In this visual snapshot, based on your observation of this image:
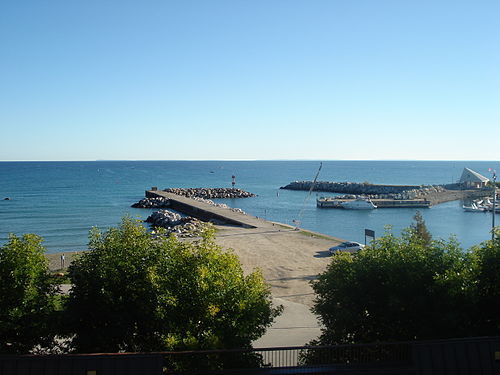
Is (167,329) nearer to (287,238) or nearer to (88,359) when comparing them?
(88,359)

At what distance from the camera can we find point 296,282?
2333 cm

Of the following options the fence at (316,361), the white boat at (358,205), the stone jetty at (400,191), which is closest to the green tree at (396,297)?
the fence at (316,361)

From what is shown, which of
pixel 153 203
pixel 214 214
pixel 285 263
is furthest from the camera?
pixel 153 203

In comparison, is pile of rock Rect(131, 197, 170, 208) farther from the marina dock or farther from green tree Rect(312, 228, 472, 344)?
green tree Rect(312, 228, 472, 344)

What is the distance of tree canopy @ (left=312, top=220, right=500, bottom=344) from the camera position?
1062cm

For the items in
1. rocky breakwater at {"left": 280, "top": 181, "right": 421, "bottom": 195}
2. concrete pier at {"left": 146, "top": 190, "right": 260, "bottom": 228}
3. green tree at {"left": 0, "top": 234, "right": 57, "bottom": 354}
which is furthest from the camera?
rocky breakwater at {"left": 280, "top": 181, "right": 421, "bottom": 195}

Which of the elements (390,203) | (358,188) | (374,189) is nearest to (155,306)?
(390,203)

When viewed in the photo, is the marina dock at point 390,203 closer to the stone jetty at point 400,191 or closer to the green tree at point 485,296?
the stone jetty at point 400,191

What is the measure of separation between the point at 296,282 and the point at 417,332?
41.6ft

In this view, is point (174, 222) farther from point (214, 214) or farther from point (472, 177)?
point (472, 177)

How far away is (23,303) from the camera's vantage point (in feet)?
33.9

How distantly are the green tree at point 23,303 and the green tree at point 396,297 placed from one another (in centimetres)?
653

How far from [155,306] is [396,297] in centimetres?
555

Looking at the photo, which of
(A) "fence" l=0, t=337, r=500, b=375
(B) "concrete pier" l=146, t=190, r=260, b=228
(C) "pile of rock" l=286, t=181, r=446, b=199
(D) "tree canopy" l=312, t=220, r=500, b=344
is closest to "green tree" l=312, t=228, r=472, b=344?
(D) "tree canopy" l=312, t=220, r=500, b=344
